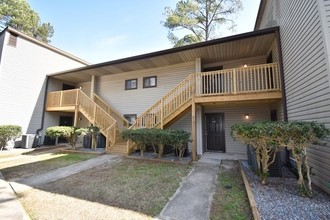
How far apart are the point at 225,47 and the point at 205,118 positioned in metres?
4.18

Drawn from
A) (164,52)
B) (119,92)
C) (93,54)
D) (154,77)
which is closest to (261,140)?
(164,52)

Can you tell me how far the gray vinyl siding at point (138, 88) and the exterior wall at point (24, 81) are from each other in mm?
4081

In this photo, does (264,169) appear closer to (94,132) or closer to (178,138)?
(178,138)

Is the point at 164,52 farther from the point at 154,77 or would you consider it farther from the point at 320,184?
the point at 320,184

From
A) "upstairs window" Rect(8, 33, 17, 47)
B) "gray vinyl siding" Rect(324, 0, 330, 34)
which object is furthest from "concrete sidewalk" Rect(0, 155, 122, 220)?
"upstairs window" Rect(8, 33, 17, 47)

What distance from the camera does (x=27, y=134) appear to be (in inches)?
443

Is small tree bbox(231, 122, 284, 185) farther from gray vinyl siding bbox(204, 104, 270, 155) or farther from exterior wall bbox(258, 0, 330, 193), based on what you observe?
gray vinyl siding bbox(204, 104, 270, 155)

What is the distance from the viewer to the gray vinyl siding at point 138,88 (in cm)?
1041

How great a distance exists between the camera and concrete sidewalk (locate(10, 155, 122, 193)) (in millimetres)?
4770

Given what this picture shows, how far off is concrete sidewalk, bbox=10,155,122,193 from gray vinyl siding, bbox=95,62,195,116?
15.3ft

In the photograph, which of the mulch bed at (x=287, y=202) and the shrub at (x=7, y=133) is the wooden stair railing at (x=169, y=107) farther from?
the shrub at (x=7, y=133)

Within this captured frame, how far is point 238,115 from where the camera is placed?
940cm

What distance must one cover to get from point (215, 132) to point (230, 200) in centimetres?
629

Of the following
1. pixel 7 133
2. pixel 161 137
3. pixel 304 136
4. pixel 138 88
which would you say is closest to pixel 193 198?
pixel 304 136
